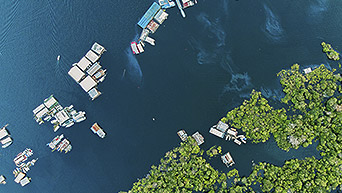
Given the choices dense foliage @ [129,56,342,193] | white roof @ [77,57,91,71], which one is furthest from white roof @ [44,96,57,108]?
A: dense foliage @ [129,56,342,193]

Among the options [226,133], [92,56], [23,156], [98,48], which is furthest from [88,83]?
[226,133]

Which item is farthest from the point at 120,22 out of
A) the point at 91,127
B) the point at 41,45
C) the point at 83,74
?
the point at 91,127

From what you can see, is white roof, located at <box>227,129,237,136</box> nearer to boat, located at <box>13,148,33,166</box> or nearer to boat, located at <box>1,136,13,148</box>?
boat, located at <box>13,148,33,166</box>

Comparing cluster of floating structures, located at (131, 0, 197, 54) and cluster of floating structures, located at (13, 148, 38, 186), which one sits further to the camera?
cluster of floating structures, located at (13, 148, 38, 186)

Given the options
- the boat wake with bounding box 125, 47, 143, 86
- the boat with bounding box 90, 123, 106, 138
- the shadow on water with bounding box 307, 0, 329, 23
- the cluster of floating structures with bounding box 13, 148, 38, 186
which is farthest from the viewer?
the cluster of floating structures with bounding box 13, 148, 38, 186

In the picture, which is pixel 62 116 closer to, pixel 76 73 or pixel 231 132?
pixel 76 73

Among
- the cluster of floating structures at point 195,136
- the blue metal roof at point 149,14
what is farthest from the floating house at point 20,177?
the blue metal roof at point 149,14
